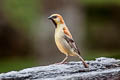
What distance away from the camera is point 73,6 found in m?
11.7

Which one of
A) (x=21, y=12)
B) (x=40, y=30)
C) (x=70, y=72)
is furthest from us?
(x=21, y=12)

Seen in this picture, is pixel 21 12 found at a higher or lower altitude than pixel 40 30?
higher

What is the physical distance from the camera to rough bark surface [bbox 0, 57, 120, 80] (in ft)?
15.6

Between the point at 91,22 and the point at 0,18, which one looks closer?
the point at 0,18

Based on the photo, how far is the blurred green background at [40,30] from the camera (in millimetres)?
11781

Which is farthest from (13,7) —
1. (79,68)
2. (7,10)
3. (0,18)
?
(79,68)

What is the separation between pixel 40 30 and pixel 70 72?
6762 mm

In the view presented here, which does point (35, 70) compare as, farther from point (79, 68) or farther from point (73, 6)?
point (73, 6)

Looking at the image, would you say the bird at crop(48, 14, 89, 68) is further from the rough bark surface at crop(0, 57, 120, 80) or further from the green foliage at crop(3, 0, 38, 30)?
the green foliage at crop(3, 0, 38, 30)

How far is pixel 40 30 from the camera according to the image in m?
11.7

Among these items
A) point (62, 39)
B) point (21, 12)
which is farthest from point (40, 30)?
point (62, 39)

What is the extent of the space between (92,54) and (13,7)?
7.85ft

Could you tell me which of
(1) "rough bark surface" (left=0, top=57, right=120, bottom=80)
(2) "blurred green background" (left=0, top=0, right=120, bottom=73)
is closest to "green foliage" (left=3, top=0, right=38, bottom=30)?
(2) "blurred green background" (left=0, top=0, right=120, bottom=73)

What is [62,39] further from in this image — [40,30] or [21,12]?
[21,12]
